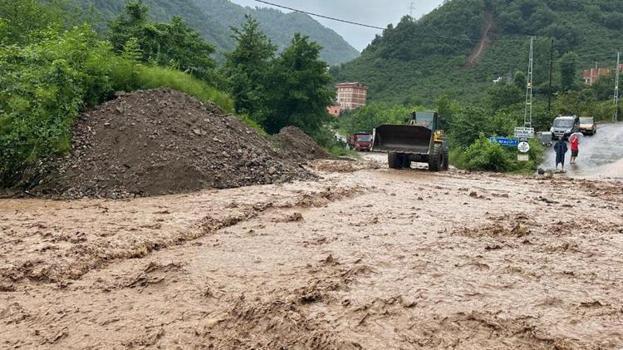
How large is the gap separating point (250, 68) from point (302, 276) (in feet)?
77.6

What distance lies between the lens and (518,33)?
85.9 metres

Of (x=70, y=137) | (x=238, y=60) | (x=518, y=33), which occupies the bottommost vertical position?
(x=70, y=137)

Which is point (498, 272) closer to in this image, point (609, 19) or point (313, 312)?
point (313, 312)

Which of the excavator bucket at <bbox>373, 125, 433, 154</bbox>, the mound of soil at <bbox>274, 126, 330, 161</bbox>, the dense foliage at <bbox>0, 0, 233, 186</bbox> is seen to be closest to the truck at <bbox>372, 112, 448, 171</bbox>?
the excavator bucket at <bbox>373, 125, 433, 154</bbox>

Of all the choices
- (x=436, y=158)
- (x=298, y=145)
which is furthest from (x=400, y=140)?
(x=298, y=145)

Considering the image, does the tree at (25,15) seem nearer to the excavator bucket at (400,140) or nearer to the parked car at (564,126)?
the excavator bucket at (400,140)

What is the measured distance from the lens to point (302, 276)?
17.5ft

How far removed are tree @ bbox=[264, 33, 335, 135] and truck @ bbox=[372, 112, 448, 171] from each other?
920 cm

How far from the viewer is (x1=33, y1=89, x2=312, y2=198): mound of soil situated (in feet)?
35.8

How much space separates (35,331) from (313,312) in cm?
215

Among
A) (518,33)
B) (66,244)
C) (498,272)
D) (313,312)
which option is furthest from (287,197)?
(518,33)

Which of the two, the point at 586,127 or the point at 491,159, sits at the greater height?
the point at 586,127

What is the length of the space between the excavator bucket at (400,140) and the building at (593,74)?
187 ft

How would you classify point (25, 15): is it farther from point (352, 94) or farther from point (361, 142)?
point (352, 94)
